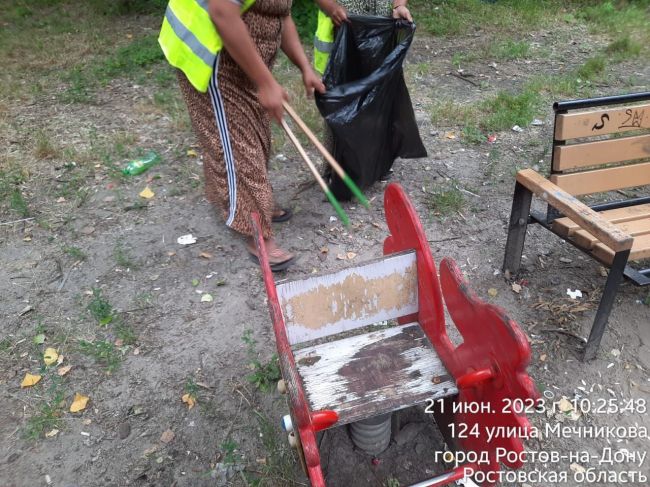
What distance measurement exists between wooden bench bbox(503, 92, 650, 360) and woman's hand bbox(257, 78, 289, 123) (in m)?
1.18

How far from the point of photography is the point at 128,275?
2.88 m

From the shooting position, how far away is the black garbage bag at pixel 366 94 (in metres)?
2.72

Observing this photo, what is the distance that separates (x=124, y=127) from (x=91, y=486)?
10.7ft

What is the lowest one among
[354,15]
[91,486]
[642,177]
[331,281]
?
[91,486]

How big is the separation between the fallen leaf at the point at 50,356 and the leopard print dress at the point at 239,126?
107cm

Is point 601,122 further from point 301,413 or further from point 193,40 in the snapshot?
point 301,413

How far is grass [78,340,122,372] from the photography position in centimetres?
236

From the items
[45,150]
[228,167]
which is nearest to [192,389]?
[228,167]

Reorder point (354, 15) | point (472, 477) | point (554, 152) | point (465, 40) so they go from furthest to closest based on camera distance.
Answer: point (465, 40) < point (354, 15) < point (554, 152) < point (472, 477)

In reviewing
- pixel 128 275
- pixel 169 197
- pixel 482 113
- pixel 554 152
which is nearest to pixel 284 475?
pixel 128 275

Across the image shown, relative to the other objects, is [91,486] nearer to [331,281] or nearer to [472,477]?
[331,281]

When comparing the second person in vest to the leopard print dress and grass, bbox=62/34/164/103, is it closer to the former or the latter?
the leopard print dress

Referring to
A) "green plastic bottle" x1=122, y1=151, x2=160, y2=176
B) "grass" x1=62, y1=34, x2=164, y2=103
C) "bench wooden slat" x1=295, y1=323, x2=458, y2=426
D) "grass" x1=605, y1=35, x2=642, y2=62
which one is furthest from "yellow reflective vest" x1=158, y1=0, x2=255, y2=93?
"grass" x1=605, y1=35, x2=642, y2=62

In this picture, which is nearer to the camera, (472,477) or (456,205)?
(472,477)
